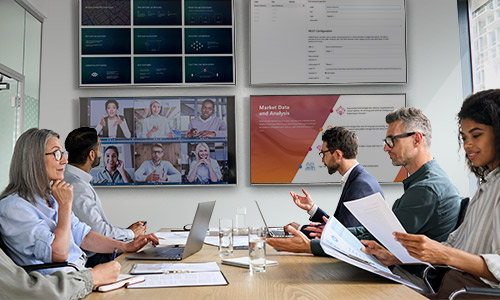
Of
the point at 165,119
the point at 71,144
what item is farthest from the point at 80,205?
the point at 165,119

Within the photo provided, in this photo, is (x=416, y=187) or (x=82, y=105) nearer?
(x=416, y=187)

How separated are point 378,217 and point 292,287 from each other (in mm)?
416

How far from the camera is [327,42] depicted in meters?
4.30

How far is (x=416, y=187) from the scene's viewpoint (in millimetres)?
2125

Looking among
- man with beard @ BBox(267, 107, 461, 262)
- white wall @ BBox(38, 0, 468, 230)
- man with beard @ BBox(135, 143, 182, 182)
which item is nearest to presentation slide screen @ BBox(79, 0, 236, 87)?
white wall @ BBox(38, 0, 468, 230)

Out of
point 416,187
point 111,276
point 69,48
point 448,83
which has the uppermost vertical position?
point 69,48

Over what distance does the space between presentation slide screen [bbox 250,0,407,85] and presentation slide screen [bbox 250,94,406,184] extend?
8.0 inches

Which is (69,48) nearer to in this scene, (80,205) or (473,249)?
(80,205)

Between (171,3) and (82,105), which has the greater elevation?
(171,3)

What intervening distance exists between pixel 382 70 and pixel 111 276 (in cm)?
353

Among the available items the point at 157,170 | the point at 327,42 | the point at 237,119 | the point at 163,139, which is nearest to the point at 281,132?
the point at 237,119

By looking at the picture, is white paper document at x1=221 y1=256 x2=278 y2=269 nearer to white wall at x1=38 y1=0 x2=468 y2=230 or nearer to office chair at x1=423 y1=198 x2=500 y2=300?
office chair at x1=423 y1=198 x2=500 y2=300

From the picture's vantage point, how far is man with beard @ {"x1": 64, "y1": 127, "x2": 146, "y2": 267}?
2691 mm

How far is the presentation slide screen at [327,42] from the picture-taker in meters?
4.27
